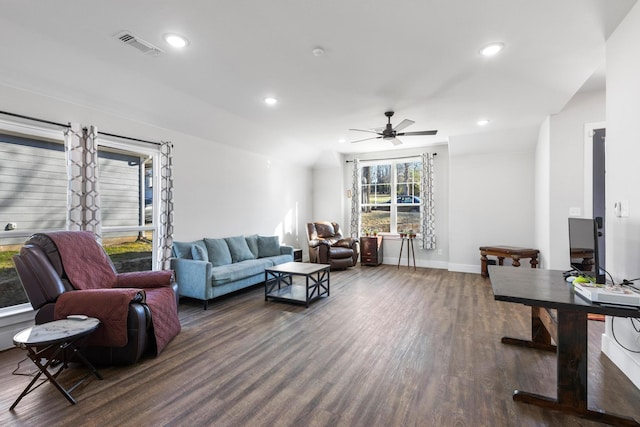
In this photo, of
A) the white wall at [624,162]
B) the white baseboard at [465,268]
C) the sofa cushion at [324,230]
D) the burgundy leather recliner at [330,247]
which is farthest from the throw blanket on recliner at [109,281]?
the white baseboard at [465,268]

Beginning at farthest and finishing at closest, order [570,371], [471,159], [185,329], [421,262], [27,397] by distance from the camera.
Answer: [421,262] → [471,159] → [185,329] → [27,397] → [570,371]

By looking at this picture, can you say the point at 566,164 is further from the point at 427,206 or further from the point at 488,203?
the point at 427,206

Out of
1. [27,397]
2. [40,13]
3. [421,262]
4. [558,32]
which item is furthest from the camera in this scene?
[421,262]

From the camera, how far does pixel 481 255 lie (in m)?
5.65

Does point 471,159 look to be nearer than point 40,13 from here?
→ No

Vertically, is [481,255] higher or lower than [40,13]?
lower

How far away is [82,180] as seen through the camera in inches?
128

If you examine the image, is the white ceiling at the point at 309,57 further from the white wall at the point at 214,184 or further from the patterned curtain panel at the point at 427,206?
the patterned curtain panel at the point at 427,206

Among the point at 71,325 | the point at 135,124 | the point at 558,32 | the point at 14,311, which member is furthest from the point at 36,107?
the point at 558,32

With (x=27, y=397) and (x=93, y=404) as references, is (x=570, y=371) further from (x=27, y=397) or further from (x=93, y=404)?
(x=27, y=397)

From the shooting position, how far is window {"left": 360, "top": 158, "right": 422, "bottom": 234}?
6996mm

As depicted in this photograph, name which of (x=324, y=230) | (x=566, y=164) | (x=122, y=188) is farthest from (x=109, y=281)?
(x=566, y=164)

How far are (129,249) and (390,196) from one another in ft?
18.1

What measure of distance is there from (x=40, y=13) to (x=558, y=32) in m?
3.93
